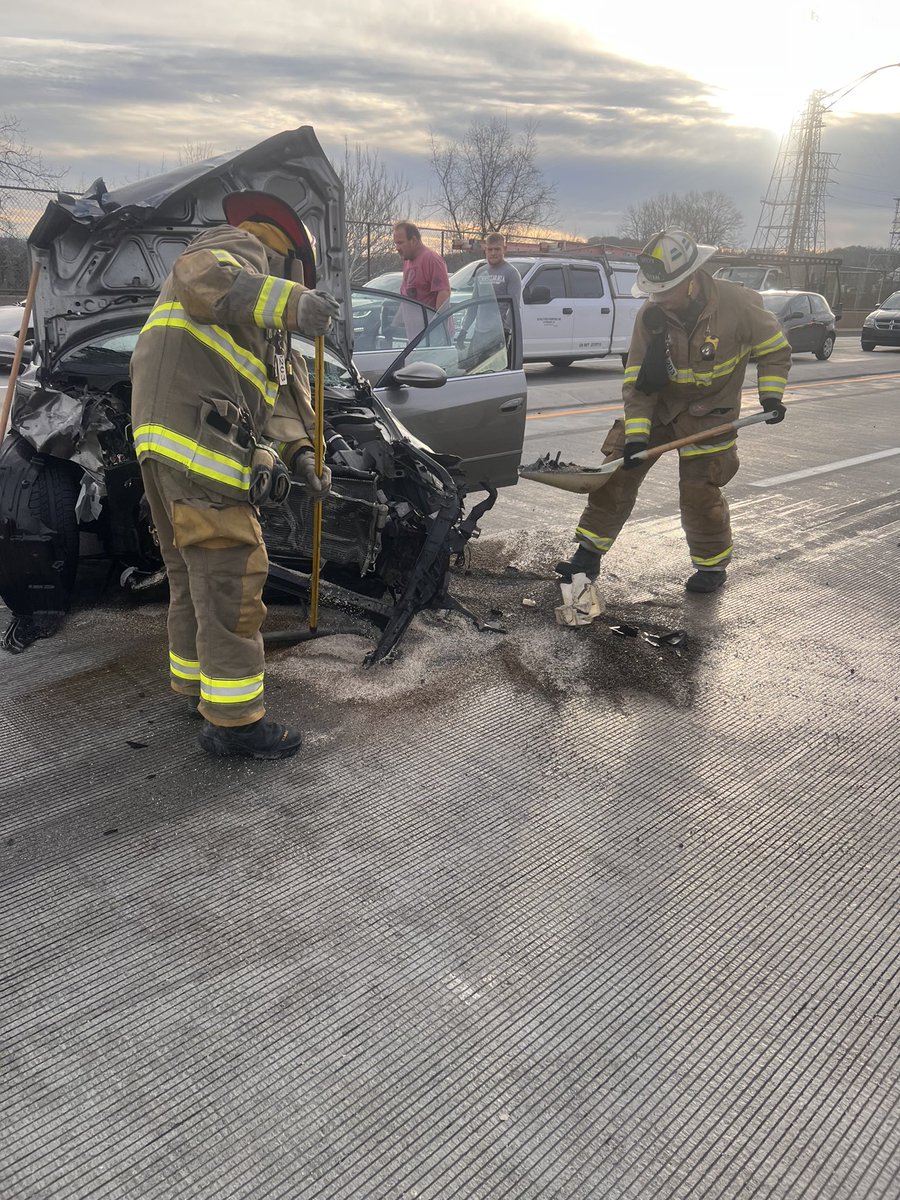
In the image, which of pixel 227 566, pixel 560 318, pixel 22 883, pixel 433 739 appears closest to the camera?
pixel 22 883

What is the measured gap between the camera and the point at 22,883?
2395mm

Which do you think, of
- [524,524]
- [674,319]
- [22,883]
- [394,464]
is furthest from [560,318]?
[22,883]

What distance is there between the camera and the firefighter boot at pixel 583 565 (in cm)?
467

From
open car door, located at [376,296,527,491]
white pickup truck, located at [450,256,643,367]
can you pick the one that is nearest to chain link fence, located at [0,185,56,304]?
white pickup truck, located at [450,256,643,367]

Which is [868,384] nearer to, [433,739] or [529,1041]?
[433,739]

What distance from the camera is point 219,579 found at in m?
2.83

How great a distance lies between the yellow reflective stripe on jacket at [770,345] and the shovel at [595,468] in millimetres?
317

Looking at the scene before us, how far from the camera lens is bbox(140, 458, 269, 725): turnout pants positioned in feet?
9.02

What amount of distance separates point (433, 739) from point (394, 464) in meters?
1.25

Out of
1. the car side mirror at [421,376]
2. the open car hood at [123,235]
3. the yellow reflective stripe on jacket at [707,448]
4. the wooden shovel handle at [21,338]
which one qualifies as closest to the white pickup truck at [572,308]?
the car side mirror at [421,376]

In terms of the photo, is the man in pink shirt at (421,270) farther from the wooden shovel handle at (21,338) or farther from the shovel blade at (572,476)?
the wooden shovel handle at (21,338)

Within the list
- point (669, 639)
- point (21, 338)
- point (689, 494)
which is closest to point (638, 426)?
point (689, 494)

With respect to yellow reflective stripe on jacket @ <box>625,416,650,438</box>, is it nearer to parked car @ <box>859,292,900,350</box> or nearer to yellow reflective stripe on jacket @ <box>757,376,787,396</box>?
yellow reflective stripe on jacket @ <box>757,376,787,396</box>

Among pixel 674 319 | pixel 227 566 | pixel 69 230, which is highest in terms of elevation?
pixel 69 230
